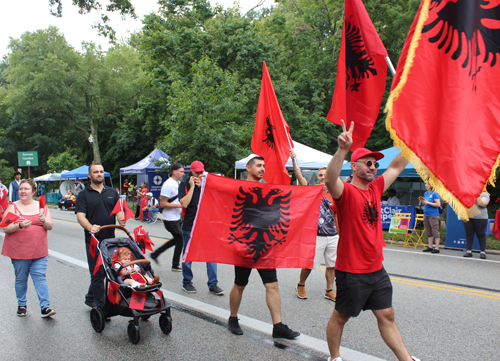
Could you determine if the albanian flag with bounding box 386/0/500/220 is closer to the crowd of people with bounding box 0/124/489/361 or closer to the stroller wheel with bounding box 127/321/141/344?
the crowd of people with bounding box 0/124/489/361

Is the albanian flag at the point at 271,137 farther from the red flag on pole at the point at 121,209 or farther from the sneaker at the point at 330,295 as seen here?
the red flag on pole at the point at 121,209

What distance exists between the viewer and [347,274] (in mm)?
3400

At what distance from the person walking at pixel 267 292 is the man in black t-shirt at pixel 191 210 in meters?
1.68

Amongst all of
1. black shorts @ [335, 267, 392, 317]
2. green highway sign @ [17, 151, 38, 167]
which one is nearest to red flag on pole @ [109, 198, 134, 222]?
black shorts @ [335, 267, 392, 317]

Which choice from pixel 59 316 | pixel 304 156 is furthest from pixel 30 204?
pixel 304 156

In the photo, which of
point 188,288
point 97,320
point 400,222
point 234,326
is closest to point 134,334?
point 97,320

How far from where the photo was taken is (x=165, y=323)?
4.64 m

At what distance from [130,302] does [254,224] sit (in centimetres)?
161

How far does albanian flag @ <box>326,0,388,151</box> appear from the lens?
4816mm

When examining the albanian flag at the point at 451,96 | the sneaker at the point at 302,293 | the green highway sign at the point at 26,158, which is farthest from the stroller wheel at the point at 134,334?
the green highway sign at the point at 26,158

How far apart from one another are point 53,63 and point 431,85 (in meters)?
43.5

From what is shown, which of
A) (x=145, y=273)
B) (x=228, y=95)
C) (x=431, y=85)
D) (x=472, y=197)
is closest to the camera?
(x=472, y=197)

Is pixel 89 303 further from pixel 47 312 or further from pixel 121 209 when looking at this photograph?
pixel 121 209

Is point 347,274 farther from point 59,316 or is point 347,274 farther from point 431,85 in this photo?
point 59,316
